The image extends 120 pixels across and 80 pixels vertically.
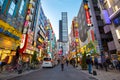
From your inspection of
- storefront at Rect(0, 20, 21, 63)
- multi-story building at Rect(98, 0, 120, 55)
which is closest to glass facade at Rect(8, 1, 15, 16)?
storefront at Rect(0, 20, 21, 63)

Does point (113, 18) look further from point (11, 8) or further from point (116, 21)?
point (11, 8)

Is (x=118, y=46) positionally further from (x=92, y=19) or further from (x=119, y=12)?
(x=92, y=19)

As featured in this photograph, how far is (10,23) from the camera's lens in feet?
79.7

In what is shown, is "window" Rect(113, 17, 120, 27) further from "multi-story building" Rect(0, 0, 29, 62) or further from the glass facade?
the glass facade

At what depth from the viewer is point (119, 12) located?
23.9m

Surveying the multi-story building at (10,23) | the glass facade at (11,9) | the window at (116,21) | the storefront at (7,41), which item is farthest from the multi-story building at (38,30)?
the window at (116,21)

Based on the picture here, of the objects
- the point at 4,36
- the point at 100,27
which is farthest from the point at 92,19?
the point at 4,36

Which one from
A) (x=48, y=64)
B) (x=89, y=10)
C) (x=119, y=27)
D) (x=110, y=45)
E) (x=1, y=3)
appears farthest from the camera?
(x=89, y=10)

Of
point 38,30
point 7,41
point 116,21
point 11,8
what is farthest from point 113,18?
point 38,30

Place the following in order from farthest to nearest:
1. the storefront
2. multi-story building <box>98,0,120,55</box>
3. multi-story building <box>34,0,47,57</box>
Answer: multi-story building <box>34,0,47,57</box> → multi-story building <box>98,0,120,55</box> → the storefront

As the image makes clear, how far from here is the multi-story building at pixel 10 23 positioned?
21.1 m

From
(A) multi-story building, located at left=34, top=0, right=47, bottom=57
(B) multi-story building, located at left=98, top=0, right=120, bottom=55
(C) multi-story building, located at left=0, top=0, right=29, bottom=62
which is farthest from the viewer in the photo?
(A) multi-story building, located at left=34, top=0, right=47, bottom=57

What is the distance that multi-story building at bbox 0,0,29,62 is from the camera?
831 inches

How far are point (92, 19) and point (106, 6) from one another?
29.9 feet
